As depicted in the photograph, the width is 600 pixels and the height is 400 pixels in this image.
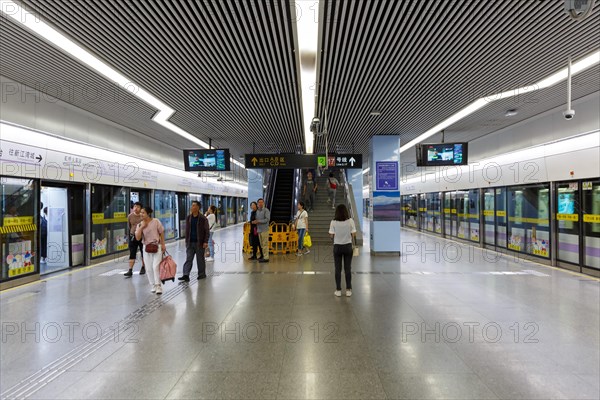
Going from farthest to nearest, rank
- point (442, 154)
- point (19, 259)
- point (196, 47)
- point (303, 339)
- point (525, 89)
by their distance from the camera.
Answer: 1. point (442, 154)
2. point (19, 259)
3. point (525, 89)
4. point (196, 47)
5. point (303, 339)

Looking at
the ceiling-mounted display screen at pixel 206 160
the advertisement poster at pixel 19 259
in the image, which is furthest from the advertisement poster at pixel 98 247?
the ceiling-mounted display screen at pixel 206 160

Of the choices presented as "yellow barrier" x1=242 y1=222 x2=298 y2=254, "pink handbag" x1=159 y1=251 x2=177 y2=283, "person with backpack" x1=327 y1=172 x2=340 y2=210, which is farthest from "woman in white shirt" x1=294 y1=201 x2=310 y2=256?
"pink handbag" x1=159 y1=251 x2=177 y2=283

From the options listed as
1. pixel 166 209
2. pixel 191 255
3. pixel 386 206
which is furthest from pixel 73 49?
pixel 166 209

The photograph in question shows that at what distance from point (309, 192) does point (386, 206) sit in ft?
18.5

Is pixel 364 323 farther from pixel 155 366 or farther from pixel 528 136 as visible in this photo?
pixel 528 136

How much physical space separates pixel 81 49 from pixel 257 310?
4.11 meters

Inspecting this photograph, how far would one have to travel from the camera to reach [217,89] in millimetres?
5559

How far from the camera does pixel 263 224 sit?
8047 mm

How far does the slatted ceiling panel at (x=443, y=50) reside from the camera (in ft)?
11.3

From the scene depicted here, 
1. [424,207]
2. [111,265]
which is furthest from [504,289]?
[424,207]

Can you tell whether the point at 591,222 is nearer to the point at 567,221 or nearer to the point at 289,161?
the point at 567,221

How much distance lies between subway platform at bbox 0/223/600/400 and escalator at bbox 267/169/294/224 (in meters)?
6.29

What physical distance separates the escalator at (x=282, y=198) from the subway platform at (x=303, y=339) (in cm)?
629

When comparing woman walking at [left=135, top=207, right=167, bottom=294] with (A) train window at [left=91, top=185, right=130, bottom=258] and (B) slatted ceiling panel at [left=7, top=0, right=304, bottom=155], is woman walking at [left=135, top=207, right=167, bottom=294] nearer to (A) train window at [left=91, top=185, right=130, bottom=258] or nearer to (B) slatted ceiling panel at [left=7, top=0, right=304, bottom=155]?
(B) slatted ceiling panel at [left=7, top=0, right=304, bottom=155]
